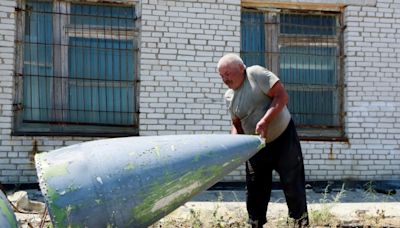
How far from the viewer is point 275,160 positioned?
420 cm

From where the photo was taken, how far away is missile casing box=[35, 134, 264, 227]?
3.11m

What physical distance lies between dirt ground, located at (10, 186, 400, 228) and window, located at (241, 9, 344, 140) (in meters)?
1.07

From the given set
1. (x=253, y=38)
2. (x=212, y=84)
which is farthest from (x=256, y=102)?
(x=253, y=38)

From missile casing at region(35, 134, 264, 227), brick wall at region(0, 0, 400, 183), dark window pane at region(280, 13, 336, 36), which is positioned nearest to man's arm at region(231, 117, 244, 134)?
missile casing at region(35, 134, 264, 227)

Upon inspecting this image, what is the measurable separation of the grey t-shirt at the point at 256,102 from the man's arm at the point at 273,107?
0.14 ft

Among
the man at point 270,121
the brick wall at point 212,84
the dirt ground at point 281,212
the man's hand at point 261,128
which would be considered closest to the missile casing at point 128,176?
the man's hand at point 261,128

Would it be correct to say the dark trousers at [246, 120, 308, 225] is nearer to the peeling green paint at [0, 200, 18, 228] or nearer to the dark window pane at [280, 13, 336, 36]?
the peeling green paint at [0, 200, 18, 228]

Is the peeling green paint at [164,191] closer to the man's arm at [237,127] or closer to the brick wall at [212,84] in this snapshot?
the man's arm at [237,127]

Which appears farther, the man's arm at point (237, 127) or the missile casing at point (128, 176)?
the man's arm at point (237, 127)

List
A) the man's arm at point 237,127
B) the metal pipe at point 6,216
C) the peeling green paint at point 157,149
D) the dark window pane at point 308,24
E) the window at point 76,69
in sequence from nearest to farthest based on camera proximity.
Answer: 1. the metal pipe at point 6,216
2. the peeling green paint at point 157,149
3. the man's arm at point 237,127
4. the window at point 76,69
5. the dark window pane at point 308,24

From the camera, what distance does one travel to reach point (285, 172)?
416 cm

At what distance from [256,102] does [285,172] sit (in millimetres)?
577

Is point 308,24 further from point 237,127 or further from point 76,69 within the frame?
point 237,127

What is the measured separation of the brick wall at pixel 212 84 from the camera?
20.4 feet
